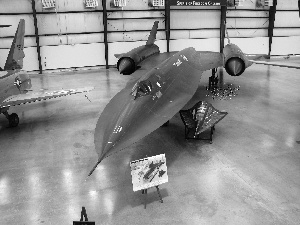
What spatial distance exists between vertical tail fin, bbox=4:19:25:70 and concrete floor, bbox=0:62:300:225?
7.72ft

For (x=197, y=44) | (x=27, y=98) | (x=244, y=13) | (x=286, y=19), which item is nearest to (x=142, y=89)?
(x=27, y=98)

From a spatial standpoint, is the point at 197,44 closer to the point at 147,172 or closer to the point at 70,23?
the point at 70,23

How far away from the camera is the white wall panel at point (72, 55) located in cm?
2369

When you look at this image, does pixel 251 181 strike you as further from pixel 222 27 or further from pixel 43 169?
pixel 222 27

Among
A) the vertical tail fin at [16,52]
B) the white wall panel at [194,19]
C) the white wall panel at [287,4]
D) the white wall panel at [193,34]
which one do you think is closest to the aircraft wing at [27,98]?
the vertical tail fin at [16,52]

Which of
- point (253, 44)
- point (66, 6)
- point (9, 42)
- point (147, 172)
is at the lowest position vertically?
point (147, 172)

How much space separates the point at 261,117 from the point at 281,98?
12.1 feet

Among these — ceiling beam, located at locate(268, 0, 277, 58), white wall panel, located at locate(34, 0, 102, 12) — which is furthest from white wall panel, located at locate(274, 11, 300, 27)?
white wall panel, located at locate(34, 0, 102, 12)

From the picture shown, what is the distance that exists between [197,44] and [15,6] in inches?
631

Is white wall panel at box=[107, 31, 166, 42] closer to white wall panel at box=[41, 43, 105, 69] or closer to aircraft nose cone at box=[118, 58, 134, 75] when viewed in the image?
white wall panel at box=[41, 43, 105, 69]

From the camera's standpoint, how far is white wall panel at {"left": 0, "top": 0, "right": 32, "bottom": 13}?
71.9 ft

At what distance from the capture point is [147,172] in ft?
20.9

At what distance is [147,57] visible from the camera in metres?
16.9

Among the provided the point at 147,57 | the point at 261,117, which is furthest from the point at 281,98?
the point at 147,57
